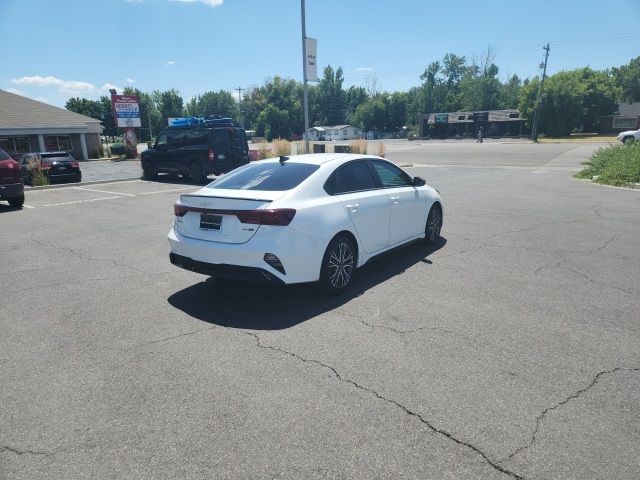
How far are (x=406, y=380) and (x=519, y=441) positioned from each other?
89 cm

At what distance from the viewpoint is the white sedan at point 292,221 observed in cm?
441

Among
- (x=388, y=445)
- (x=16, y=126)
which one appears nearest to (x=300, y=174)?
(x=388, y=445)

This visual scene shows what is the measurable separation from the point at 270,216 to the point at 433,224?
12.0ft

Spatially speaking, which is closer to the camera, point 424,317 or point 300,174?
point 424,317

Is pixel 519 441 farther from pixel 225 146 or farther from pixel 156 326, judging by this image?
pixel 225 146

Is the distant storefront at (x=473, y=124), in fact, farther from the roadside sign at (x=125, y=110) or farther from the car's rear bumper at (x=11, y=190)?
the car's rear bumper at (x=11, y=190)

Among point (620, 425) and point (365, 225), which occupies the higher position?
point (365, 225)

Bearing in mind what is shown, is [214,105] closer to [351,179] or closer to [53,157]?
[53,157]

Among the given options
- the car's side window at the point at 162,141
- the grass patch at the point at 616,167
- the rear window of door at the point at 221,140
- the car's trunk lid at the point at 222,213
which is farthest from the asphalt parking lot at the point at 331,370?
the car's side window at the point at 162,141

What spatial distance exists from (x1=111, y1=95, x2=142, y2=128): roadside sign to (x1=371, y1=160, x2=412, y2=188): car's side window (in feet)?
113

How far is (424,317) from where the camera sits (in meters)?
4.47

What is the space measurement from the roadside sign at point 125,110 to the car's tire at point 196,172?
880 inches

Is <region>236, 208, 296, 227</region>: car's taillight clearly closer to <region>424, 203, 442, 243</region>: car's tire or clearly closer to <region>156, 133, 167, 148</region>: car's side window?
<region>424, 203, 442, 243</region>: car's tire

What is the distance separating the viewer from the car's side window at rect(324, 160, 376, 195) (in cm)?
517
